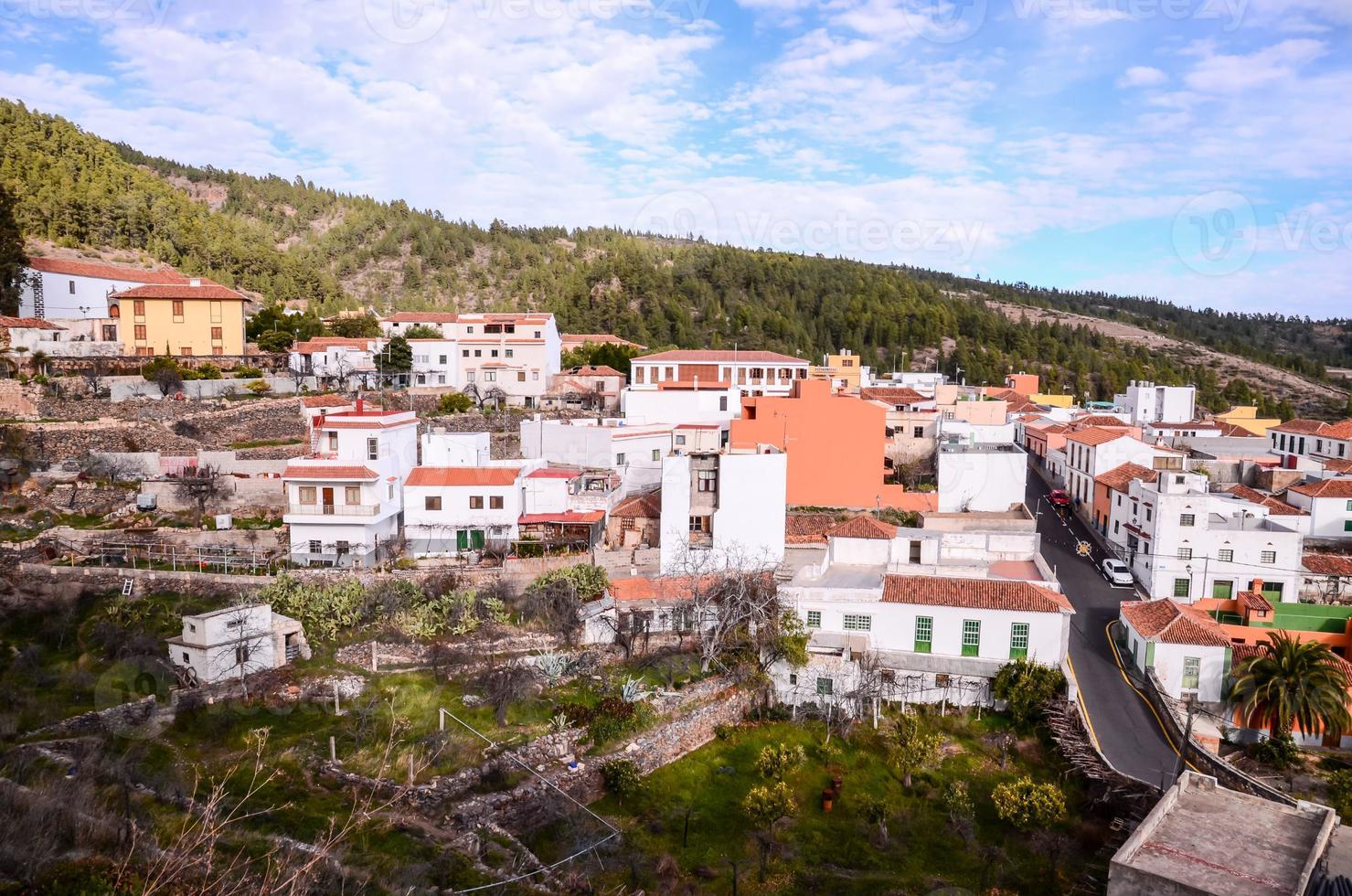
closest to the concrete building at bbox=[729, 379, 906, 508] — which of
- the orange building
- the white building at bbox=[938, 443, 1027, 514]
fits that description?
the orange building

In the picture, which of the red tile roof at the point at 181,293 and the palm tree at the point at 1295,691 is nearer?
the palm tree at the point at 1295,691

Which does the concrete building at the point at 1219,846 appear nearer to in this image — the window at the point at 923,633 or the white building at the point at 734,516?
the window at the point at 923,633

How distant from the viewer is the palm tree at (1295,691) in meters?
16.6

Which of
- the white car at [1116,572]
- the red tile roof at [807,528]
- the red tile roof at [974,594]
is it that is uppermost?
the red tile roof at [807,528]

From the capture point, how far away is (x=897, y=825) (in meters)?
13.5

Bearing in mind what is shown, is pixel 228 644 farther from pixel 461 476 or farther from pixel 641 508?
pixel 641 508

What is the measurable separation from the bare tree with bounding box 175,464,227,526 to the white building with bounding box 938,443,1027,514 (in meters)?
21.4

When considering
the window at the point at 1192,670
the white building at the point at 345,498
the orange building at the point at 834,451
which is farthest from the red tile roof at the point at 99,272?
the window at the point at 1192,670

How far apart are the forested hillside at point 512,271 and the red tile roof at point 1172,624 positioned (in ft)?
142

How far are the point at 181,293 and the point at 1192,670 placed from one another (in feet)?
115

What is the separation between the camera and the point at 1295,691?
1672cm

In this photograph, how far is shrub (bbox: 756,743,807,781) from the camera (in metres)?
14.3

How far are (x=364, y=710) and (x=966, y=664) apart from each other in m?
11.6

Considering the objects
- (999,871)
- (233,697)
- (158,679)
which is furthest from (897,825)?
(158,679)
